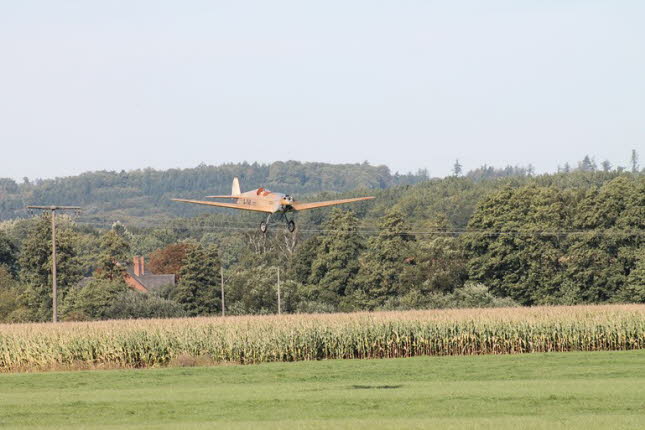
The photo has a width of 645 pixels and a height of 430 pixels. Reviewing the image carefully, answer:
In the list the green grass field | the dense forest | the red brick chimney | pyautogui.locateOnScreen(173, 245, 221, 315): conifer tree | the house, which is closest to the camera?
the green grass field

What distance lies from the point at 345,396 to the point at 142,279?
89.7 m

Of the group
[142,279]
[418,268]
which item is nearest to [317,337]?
[418,268]

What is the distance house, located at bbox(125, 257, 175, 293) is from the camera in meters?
113

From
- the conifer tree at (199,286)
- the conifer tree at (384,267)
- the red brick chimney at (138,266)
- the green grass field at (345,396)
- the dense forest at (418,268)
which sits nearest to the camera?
the green grass field at (345,396)

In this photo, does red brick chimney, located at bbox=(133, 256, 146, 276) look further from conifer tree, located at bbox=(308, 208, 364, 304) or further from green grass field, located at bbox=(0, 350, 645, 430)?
green grass field, located at bbox=(0, 350, 645, 430)

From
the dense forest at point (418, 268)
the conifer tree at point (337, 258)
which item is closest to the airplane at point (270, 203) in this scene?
the dense forest at point (418, 268)

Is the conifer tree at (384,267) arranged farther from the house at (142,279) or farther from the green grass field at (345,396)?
the green grass field at (345,396)

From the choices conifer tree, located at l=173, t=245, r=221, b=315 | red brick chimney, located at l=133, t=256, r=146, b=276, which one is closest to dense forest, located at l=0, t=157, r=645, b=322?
conifer tree, located at l=173, t=245, r=221, b=315

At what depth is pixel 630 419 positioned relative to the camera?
77.9ft

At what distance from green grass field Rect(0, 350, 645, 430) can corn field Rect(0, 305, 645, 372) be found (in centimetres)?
285

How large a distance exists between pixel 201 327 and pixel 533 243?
48.5 meters

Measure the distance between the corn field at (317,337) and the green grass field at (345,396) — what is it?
285 cm

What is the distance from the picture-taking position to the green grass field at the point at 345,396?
25125 mm

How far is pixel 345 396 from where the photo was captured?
30188 millimetres
